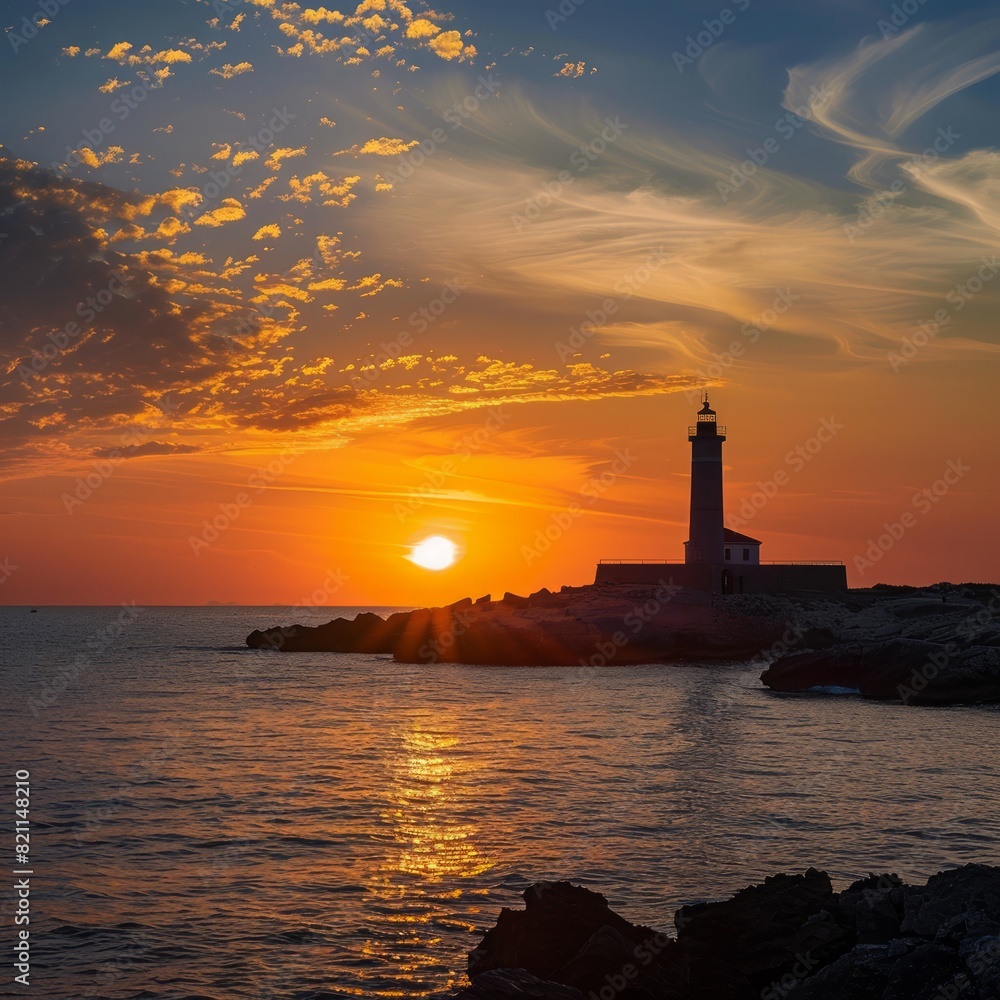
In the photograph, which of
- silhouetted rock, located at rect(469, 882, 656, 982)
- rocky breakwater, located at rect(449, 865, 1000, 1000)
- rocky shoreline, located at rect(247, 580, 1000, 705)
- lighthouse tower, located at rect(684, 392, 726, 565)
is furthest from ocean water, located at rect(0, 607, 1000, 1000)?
lighthouse tower, located at rect(684, 392, 726, 565)

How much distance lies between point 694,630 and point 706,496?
38.5 ft

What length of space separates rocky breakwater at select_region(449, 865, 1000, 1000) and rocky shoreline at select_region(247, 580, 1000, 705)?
3712cm

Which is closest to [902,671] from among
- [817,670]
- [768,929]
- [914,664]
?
[914,664]

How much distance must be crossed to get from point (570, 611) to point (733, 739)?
125 ft

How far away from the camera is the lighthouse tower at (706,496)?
75.1 metres

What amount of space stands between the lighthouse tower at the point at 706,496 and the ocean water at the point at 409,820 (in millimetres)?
34475

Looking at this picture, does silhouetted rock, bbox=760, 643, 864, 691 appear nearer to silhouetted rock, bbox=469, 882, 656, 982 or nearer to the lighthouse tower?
the lighthouse tower

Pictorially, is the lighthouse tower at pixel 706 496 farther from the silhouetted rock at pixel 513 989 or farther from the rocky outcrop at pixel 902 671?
the silhouetted rock at pixel 513 989

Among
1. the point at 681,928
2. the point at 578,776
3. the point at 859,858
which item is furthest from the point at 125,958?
the point at 578,776

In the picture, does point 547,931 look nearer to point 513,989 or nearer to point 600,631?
point 513,989

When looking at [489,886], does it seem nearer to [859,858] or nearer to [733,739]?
[859,858]

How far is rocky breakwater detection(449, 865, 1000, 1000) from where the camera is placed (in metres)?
8.89

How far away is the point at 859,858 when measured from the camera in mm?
16594

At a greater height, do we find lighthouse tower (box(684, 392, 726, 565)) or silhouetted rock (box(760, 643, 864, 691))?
lighthouse tower (box(684, 392, 726, 565))
